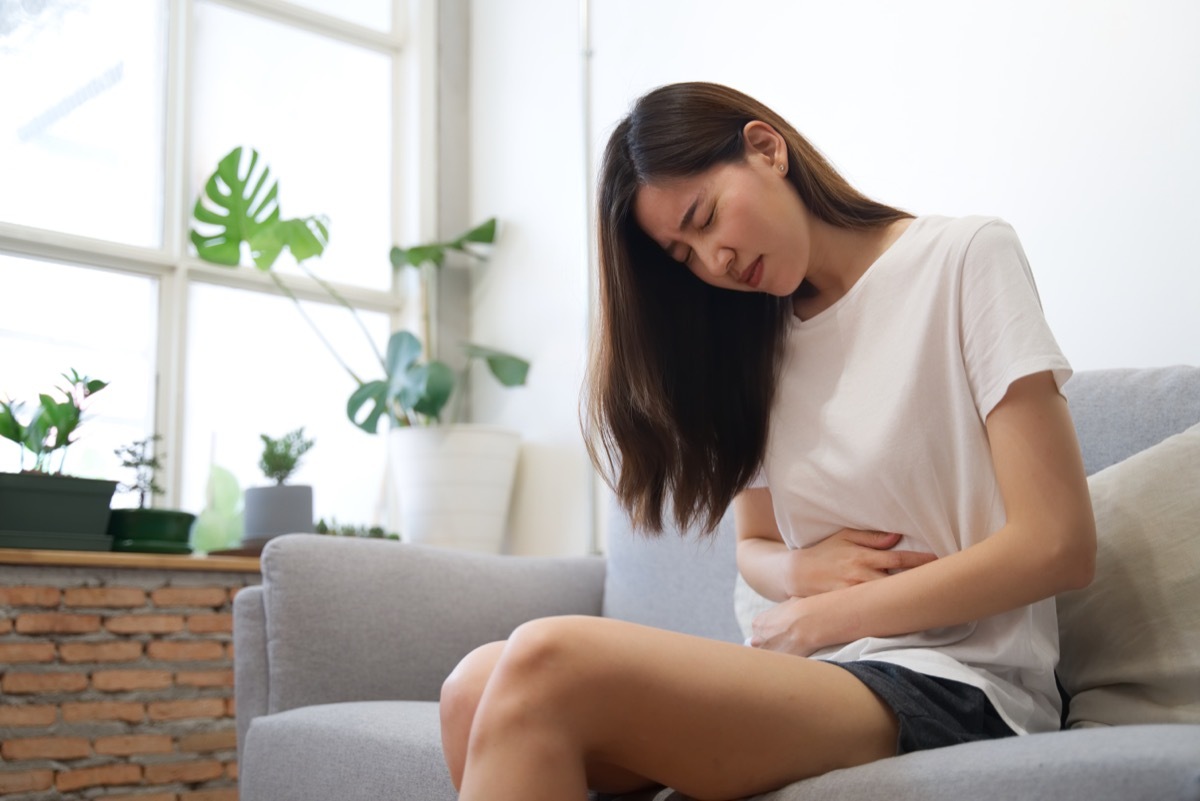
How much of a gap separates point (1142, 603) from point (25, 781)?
233 centimetres

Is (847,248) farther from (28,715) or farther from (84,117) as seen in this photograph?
(84,117)

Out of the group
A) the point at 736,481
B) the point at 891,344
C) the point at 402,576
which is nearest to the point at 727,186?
the point at 891,344

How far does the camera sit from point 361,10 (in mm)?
4027

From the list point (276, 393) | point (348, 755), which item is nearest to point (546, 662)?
point (348, 755)

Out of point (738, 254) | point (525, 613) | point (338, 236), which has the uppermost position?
point (338, 236)

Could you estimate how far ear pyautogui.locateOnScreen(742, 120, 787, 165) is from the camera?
51.5 inches

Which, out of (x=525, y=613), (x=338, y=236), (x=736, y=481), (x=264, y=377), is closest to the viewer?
(x=736, y=481)

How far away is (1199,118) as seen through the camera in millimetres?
1841

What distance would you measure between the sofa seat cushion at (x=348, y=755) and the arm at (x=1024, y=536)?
59 centimetres

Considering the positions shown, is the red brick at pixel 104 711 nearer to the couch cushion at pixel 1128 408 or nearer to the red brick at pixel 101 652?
the red brick at pixel 101 652

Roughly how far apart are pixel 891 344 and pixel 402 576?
3.46 ft

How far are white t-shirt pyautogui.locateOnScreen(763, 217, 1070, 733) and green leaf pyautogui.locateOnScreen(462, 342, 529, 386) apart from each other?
2325mm

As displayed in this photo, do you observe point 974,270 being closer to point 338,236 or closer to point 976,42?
point 976,42

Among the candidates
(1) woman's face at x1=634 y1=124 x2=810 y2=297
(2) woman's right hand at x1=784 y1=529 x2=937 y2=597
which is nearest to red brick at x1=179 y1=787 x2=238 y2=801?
(2) woman's right hand at x1=784 y1=529 x2=937 y2=597
